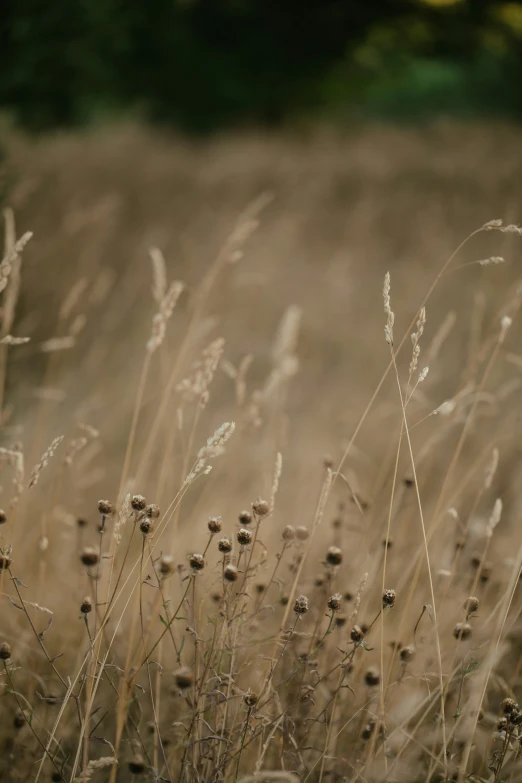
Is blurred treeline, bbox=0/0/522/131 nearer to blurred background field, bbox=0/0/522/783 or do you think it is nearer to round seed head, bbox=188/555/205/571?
blurred background field, bbox=0/0/522/783

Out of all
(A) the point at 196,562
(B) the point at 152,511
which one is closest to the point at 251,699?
(A) the point at 196,562

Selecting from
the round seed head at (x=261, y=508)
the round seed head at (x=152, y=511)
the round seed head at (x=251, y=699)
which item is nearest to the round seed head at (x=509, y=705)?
the round seed head at (x=251, y=699)

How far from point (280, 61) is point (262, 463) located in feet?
46.5

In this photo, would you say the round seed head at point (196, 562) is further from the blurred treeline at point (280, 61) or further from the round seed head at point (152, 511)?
the blurred treeline at point (280, 61)

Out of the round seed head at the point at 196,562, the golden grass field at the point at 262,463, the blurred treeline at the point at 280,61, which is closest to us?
the round seed head at the point at 196,562

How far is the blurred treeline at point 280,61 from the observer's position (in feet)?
35.9

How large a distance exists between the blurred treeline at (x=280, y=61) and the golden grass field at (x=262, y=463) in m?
2.67

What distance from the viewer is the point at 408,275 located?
5.16 meters

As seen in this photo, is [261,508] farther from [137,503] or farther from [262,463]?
[262,463]

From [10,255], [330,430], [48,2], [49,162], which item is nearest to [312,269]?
[330,430]

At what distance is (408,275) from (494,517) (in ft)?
14.2

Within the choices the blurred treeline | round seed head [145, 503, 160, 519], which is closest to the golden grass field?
round seed head [145, 503, 160, 519]

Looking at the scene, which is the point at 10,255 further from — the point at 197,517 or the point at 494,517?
the point at 197,517

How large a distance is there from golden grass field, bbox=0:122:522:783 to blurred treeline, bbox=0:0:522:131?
105 inches
